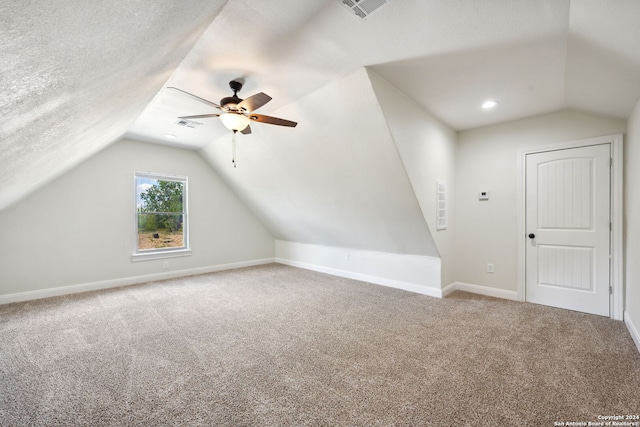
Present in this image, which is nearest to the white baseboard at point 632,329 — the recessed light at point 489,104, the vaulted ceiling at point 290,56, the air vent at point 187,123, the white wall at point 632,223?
the white wall at point 632,223

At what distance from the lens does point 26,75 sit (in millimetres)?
1079

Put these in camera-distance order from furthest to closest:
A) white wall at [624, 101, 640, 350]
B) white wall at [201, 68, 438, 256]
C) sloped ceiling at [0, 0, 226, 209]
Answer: white wall at [201, 68, 438, 256], white wall at [624, 101, 640, 350], sloped ceiling at [0, 0, 226, 209]

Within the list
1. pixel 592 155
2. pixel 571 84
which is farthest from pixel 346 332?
pixel 592 155

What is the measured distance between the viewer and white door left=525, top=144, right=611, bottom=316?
318 centimetres

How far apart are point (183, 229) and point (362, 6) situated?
200 inches

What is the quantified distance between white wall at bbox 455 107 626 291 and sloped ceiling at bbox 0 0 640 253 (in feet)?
0.87

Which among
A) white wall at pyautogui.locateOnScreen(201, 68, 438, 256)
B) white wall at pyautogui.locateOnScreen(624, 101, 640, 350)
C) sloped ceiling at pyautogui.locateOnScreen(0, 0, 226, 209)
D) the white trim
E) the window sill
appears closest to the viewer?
sloped ceiling at pyautogui.locateOnScreen(0, 0, 226, 209)

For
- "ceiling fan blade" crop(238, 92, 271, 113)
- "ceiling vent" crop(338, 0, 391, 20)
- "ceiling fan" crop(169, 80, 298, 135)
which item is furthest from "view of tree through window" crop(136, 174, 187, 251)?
"ceiling vent" crop(338, 0, 391, 20)

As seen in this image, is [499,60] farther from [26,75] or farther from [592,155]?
[26,75]

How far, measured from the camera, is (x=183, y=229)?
545 centimetres

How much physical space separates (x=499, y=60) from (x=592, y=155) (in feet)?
6.81

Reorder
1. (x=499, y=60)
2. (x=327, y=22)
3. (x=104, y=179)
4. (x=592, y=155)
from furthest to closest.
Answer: (x=104, y=179) < (x=592, y=155) < (x=499, y=60) < (x=327, y=22)

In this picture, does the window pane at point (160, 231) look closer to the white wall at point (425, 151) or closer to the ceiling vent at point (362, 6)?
the white wall at point (425, 151)

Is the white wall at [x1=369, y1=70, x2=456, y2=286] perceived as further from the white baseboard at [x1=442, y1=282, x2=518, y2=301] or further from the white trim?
the white trim
